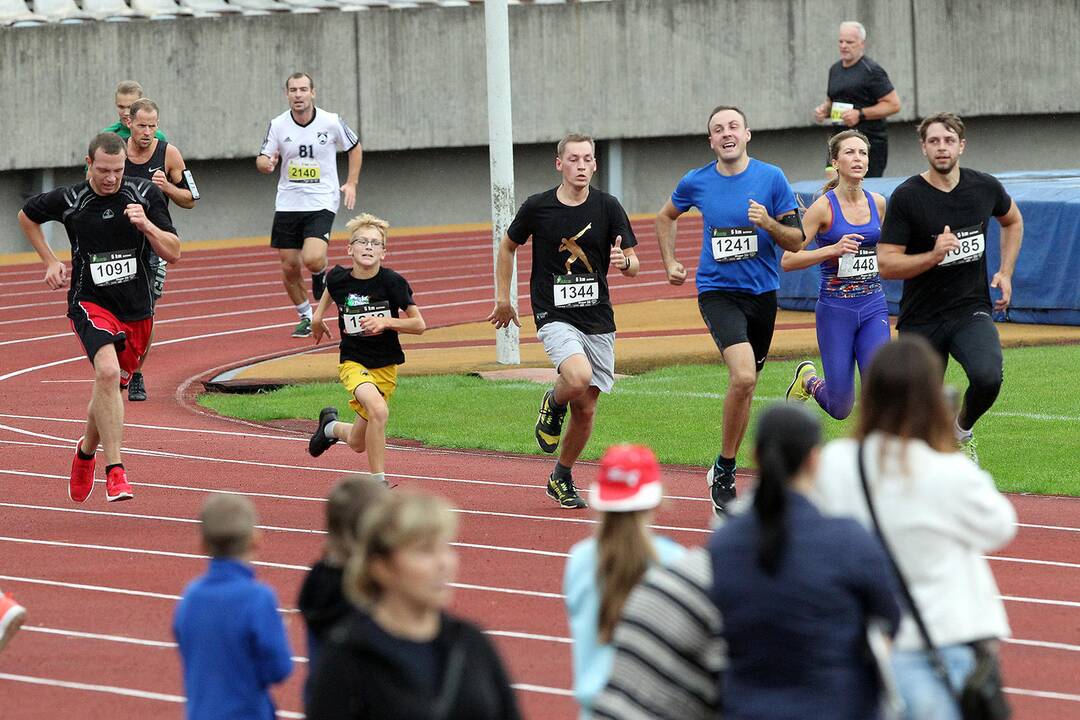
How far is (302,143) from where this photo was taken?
18.0 meters

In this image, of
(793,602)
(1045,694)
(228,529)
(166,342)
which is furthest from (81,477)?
(166,342)

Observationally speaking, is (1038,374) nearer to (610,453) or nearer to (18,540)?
(18,540)

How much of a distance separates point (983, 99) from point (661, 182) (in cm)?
571

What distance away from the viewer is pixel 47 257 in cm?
1128

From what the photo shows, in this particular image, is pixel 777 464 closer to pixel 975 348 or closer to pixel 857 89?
pixel 975 348

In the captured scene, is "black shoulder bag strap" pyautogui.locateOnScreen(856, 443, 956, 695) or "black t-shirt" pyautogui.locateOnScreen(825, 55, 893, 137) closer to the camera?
"black shoulder bag strap" pyautogui.locateOnScreen(856, 443, 956, 695)

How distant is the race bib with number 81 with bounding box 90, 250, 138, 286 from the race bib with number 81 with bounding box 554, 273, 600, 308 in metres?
2.48

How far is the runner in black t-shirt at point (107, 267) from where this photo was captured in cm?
1057

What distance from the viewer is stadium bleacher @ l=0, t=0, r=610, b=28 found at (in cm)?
2939

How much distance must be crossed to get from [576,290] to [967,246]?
215 cm

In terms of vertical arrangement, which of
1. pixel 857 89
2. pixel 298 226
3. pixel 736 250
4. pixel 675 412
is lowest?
pixel 675 412

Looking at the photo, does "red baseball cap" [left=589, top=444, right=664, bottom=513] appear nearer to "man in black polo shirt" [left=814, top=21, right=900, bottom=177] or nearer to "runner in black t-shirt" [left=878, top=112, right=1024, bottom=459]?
"runner in black t-shirt" [left=878, top=112, right=1024, bottom=459]

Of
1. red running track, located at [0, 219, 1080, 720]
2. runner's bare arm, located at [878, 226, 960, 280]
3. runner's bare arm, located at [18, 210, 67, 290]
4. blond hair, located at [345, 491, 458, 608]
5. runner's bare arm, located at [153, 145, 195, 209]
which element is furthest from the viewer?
runner's bare arm, located at [153, 145, 195, 209]

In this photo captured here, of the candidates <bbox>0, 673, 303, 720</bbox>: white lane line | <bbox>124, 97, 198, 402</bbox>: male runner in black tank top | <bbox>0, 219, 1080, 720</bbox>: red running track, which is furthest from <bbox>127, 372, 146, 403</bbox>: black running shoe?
<bbox>0, 673, 303, 720</bbox>: white lane line
